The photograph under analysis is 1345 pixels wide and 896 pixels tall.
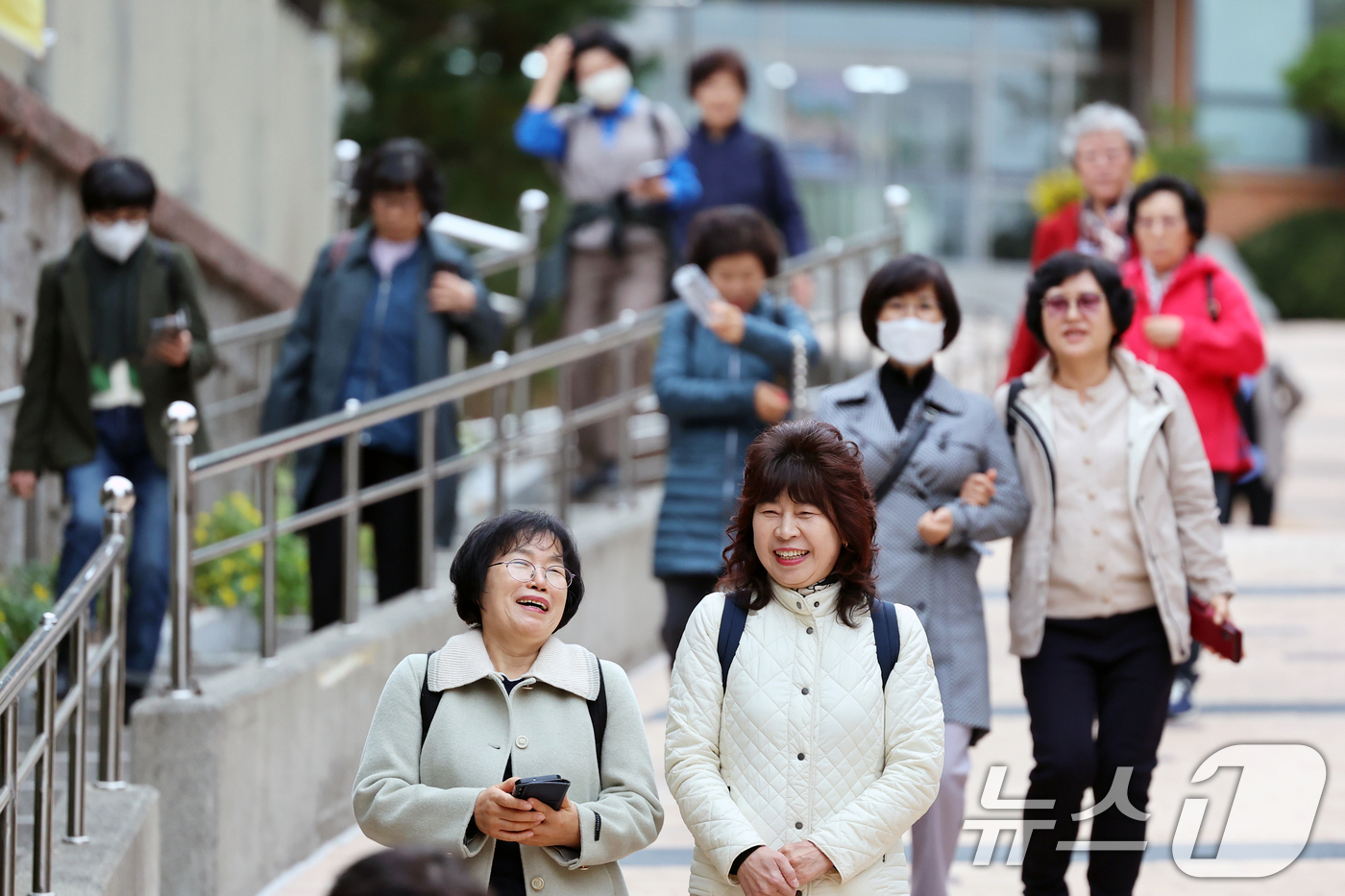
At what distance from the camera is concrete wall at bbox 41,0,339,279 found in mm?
7863

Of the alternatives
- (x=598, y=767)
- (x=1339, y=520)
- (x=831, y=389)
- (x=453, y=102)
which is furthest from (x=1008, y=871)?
(x=453, y=102)

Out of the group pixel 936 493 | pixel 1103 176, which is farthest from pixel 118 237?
pixel 1103 176

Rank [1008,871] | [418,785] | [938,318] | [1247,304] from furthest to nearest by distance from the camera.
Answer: [1247,304], [1008,871], [938,318], [418,785]

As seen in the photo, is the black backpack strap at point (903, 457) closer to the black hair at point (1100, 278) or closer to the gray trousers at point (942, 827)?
the black hair at point (1100, 278)

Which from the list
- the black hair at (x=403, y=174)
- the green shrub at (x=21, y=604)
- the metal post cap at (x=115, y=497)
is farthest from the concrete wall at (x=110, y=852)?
the black hair at (x=403, y=174)

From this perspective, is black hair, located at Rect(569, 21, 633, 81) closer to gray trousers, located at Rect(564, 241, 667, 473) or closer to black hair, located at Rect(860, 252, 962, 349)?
gray trousers, located at Rect(564, 241, 667, 473)

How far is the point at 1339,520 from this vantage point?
12.3 metres

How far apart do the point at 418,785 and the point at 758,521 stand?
788mm

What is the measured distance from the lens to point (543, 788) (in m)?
2.83

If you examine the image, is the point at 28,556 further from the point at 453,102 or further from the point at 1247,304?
the point at 453,102

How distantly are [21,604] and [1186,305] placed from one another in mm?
3714

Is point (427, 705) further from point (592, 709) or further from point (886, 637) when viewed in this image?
point (886, 637)

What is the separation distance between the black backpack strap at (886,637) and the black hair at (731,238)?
2061mm

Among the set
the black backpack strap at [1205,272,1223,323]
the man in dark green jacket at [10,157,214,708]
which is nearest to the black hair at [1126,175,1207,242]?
the black backpack strap at [1205,272,1223,323]
